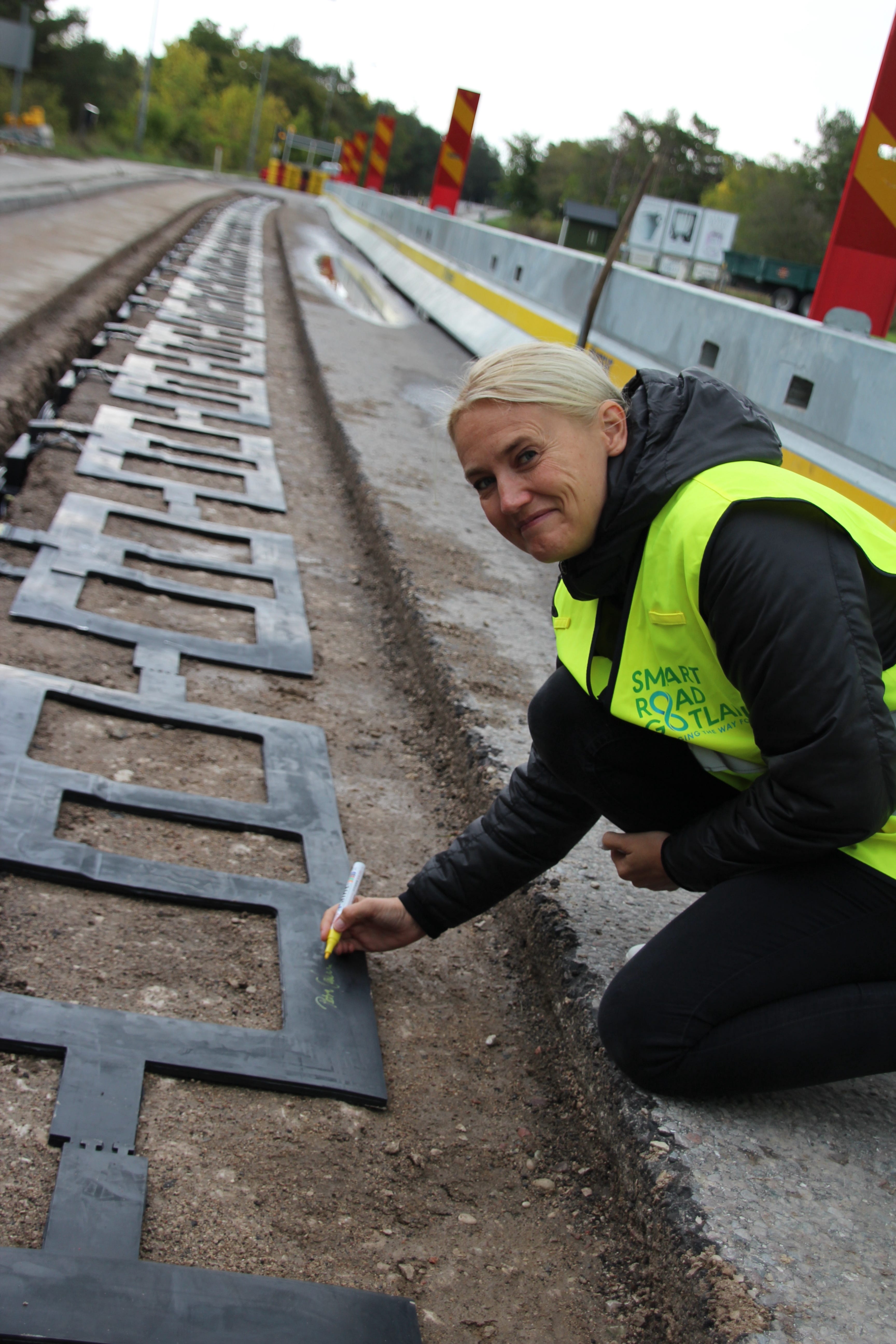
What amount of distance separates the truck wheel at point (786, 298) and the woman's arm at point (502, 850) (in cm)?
2999

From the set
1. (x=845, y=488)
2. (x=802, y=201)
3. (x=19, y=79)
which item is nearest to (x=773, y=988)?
(x=845, y=488)

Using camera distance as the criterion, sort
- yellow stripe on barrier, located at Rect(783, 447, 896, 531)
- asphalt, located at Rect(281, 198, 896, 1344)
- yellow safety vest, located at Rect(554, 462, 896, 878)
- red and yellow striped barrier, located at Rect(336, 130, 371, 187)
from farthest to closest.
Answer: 1. red and yellow striped barrier, located at Rect(336, 130, 371, 187)
2. yellow stripe on barrier, located at Rect(783, 447, 896, 531)
3. yellow safety vest, located at Rect(554, 462, 896, 878)
4. asphalt, located at Rect(281, 198, 896, 1344)

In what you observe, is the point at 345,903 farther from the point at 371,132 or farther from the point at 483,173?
the point at 483,173

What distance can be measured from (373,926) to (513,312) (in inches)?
276

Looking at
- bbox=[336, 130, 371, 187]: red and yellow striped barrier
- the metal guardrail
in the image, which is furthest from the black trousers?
bbox=[336, 130, 371, 187]: red and yellow striped barrier

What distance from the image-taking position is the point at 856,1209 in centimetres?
158

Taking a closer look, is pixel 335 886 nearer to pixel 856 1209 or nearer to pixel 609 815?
pixel 609 815

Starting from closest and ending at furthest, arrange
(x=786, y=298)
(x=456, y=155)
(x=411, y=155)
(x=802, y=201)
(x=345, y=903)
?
1. (x=345, y=903)
2. (x=456, y=155)
3. (x=786, y=298)
4. (x=802, y=201)
5. (x=411, y=155)

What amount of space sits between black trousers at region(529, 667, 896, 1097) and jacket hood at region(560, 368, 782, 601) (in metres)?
0.55

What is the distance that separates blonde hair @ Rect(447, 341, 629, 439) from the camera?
1.69m

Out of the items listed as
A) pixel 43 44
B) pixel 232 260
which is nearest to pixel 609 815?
pixel 232 260

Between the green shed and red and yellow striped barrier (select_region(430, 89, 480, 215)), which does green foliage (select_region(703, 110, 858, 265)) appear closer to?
the green shed

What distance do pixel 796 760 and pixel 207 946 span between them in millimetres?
1222

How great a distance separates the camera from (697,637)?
1685 millimetres
